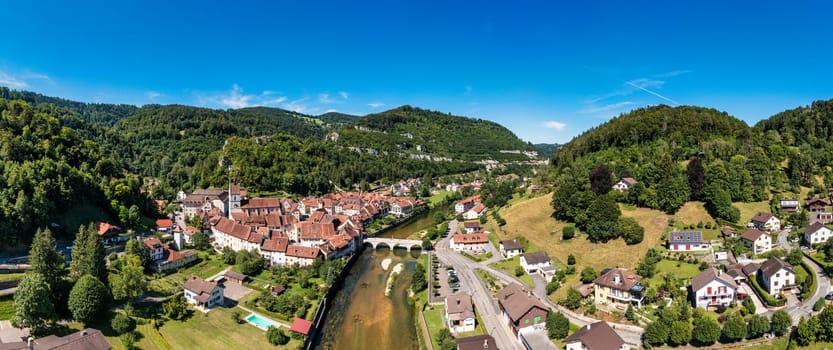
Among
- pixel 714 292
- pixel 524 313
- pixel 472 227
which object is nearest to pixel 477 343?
pixel 524 313

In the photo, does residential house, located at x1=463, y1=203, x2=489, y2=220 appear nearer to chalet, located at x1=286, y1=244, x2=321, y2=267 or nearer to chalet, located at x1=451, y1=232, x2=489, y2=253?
chalet, located at x1=451, y1=232, x2=489, y2=253

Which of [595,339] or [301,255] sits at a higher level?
[301,255]

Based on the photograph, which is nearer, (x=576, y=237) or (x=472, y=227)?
(x=576, y=237)

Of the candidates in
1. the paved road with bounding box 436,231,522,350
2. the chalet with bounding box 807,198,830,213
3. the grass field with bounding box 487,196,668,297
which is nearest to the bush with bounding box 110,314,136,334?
the paved road with bounding box 436,231,522,350

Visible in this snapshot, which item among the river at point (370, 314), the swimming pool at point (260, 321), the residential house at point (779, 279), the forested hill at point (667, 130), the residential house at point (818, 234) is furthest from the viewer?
the forested hill at point (667, 130)

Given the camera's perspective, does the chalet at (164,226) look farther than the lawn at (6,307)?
Yes

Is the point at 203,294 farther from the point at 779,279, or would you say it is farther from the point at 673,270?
the point at 779,279

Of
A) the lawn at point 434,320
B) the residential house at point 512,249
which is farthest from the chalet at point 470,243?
the lawn at point 434,320

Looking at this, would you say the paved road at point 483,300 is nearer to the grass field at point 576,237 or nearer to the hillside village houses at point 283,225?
the grass field at point 576,237
